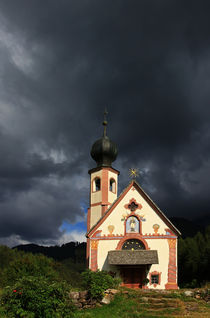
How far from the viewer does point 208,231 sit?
2409 inches

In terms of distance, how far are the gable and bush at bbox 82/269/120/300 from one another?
28.8 ft

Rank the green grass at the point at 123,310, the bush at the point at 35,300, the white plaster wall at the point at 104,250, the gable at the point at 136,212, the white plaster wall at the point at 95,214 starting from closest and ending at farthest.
A: the bush at the point at 35,300 < the green grass at the point at 123,310 < the white plaster wall at the point at 104,250 < the gable at the point at 136,212 < the white plaster wall at the point at 95,214

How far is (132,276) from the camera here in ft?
96.0

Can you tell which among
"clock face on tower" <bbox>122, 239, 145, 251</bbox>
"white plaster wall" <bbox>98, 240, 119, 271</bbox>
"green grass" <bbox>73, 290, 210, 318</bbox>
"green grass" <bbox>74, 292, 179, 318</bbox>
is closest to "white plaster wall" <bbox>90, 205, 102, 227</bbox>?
"white plaster wall" <bbox>98, 240, 119, 271</bbox>

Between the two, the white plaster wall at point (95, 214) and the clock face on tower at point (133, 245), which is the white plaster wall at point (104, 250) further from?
the white plaster wall at point (95, 214)

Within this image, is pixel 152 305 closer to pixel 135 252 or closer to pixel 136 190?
pixel 135 252

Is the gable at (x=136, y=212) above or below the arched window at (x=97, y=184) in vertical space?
below

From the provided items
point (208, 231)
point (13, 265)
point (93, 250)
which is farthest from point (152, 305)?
point (208, 231)

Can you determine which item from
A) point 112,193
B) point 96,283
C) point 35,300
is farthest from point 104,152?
point 35,300

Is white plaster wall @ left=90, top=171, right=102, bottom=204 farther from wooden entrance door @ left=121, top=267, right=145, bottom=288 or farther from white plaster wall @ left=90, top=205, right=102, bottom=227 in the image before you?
wooden entrance door @ left=121, top=267, right=145, bottom=288

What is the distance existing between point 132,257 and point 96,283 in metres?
8.26

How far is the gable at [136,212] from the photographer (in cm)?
3025

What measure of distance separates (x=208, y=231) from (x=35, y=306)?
53.9 metres

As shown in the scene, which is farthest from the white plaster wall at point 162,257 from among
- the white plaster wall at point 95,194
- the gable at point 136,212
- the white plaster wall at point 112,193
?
the white plaster wall at point 95,194
